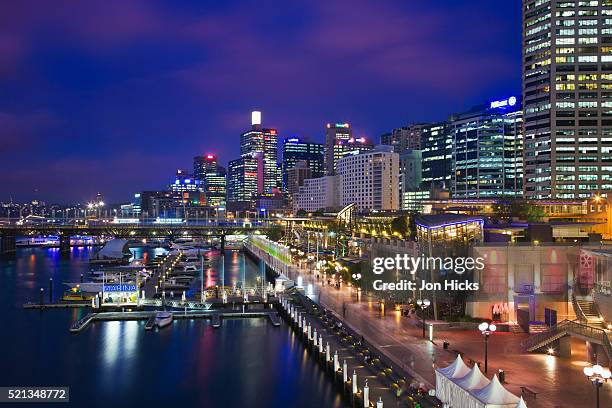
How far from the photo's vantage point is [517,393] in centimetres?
2395

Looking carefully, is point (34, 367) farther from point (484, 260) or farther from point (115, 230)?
point (115, 230)

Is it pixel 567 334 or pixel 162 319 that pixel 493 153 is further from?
pixel 567 334

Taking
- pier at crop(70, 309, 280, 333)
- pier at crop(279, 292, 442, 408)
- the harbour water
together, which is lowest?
the harbour water

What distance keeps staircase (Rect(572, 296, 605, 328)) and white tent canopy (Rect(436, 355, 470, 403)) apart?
41.6ft

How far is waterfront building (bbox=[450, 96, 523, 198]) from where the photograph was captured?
582 ft

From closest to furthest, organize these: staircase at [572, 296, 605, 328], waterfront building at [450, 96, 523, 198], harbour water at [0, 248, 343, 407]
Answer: staircase at [572, 296, 605, 328] → harbour water at [0, 248, 343, 407] → waterfront building at [450, 96, 523, 198]

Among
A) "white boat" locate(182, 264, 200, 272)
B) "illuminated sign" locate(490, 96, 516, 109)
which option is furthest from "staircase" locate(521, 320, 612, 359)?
"illuminated sign" locate(490, 96, 516, 109)

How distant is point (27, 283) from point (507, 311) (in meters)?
63.6

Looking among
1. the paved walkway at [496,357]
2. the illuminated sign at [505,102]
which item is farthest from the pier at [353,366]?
the illuminated sign at [505,102]

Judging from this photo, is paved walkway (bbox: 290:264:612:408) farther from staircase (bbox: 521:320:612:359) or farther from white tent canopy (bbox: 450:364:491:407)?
white tent canopy (bbox: 450:364:491:407)

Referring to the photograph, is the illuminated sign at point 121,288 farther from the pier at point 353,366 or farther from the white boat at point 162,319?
the pier at point 353,366

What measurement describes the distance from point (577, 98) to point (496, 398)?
377 ft

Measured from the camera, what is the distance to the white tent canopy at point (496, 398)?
19609 millimetres

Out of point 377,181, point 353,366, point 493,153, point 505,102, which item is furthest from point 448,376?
point 505,102
